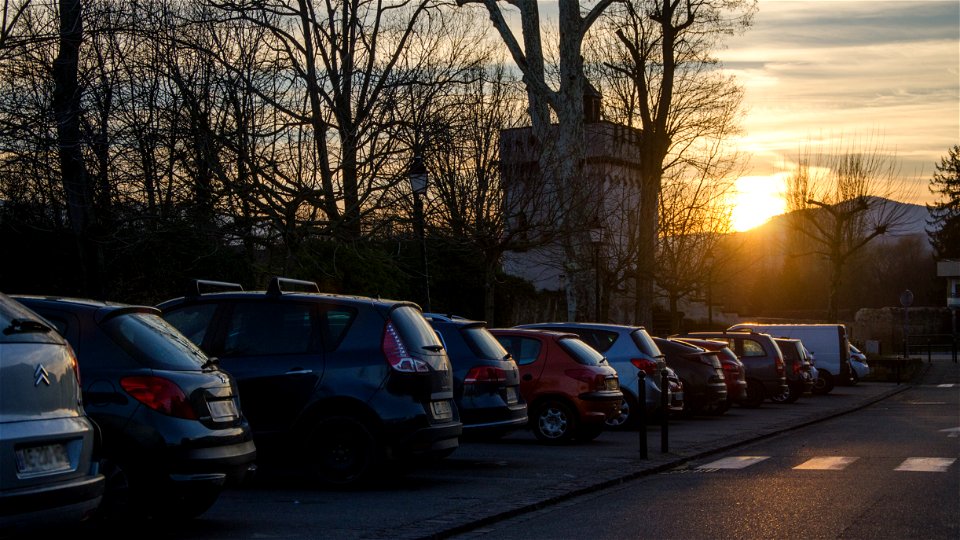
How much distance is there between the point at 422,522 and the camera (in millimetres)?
9680

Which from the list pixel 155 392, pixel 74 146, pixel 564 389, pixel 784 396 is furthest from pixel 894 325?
pixel 155 392

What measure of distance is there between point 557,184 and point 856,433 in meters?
12.6

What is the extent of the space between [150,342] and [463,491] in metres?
4.18

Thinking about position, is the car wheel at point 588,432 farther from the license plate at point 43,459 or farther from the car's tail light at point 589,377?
the license plate at point 43,459

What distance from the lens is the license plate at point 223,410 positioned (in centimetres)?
868

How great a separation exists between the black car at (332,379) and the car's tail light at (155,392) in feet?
10.6

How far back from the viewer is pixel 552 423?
56.9 feet

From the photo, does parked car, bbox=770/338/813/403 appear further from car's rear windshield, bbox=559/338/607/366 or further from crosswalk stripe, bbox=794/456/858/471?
crosswalk stripe, bbox=794/456/858/471

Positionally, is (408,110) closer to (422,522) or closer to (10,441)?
(422,522)

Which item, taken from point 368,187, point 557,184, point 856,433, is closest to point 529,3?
point 557,184

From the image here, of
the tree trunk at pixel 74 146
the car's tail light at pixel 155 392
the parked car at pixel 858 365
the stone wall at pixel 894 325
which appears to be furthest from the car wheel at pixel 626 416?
the stone wall at pixel 894 325

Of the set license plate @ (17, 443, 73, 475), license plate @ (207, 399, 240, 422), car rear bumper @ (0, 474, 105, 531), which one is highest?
license plate @ (207, 399, 240, 422)

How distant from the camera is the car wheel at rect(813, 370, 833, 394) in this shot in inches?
1451

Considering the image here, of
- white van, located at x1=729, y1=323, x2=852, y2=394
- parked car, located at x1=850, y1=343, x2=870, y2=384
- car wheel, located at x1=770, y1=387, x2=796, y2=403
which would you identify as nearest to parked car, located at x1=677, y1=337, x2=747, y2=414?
car wheel, located at x1=770, y1=387, x2=796, y2=403
